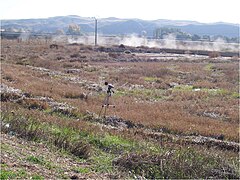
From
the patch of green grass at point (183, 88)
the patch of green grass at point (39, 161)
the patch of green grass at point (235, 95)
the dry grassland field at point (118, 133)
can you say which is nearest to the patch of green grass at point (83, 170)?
the dry grassland field at point (118, 133)

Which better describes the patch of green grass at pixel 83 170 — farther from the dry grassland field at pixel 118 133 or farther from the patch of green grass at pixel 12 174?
the patch of green grass at pixel 12 174

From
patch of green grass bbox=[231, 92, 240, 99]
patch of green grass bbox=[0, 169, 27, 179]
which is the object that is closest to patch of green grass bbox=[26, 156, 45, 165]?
patch of green grass bbox=[0, 169, 27, 179]

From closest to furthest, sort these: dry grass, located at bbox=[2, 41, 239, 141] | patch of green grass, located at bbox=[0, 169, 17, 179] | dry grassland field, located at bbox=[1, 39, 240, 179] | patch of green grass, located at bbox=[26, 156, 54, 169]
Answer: patch of green grass, located at bbox=[0, 169, 17, 179]
patch of green grass, located at bbox=[26, 156, 54, 169]
dry grassland field, located at bbox=[1, 39, 240, 179]
dry grass, located at bbox=[2, 41, 239, 141]

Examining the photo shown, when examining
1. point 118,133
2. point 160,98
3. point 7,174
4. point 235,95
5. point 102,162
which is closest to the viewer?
point 7,174

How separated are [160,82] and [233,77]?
6877mm

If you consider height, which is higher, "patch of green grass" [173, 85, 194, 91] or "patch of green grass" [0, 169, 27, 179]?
"patch of green grass" [0, 169, 27, 179]

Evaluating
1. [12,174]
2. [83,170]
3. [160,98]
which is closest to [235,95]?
[160,98]

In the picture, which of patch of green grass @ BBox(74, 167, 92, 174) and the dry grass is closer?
patch of green grass @ BBox(74, 167, 92, 174)

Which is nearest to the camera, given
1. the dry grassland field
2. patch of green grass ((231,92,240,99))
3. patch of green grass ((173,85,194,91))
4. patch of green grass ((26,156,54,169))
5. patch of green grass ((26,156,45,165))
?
patch of green grass ((26,156,54,169))

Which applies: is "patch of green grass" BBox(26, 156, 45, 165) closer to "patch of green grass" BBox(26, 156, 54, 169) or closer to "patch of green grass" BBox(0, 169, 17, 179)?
"patch of green grass" BBox(26, 156, 54, 169)

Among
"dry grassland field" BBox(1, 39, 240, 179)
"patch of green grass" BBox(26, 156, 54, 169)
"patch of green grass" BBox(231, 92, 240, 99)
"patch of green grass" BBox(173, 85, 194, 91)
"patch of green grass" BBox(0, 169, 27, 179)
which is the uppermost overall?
"patch of green grass" BBox(0, 169, 27, 179)

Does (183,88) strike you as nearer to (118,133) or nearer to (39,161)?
(118,133)

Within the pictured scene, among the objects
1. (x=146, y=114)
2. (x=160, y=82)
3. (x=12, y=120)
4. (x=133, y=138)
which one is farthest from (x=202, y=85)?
(x=12, y=120)

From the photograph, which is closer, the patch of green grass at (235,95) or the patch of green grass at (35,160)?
the patch of green grass at (35,160)
